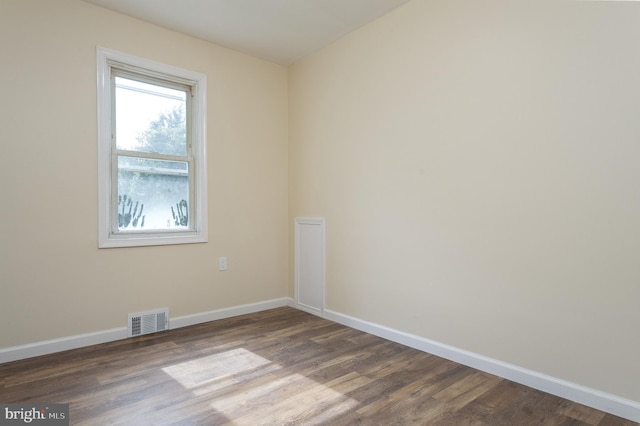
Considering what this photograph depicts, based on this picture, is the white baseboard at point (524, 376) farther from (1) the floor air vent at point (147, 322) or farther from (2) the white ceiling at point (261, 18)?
(2) the white ceiling at point (261, 18)

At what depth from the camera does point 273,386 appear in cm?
211

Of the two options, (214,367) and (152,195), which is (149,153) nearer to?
(152,195)

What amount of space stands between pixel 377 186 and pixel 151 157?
201cm

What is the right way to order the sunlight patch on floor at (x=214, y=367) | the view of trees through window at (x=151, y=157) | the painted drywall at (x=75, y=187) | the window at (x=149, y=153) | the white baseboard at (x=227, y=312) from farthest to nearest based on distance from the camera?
the white baseboard at (x=227, y=312) < the view of trees through window at (x=151, y=157) < the window at (x=149, y=153) < the painted drywall at (x=75, y=187) < the sunlight patch on floor at (x=214, y=367)

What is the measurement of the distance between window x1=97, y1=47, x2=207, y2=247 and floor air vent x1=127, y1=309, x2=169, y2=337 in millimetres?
612

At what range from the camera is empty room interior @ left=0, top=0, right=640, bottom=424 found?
73.9 inches

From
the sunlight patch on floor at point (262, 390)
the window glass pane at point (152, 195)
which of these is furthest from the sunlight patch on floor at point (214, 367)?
the window glass pane at point (152, 195)

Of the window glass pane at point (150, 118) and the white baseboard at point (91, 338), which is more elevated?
the window glass pane at point (150, 118)

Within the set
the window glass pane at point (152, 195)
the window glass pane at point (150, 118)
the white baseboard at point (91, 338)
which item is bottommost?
the white baseboard at point (91, 338)

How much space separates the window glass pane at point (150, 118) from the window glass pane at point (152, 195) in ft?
0.47

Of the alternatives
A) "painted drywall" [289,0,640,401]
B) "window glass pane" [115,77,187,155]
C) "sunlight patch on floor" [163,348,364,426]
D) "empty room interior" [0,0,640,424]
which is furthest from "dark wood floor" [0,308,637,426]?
"window glass pane" [115,77,187,155]

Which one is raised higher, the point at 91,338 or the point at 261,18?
the point at 261,18

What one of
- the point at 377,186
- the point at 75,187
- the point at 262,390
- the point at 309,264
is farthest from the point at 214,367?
the point at 377,186

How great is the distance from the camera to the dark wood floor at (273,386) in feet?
5.85
